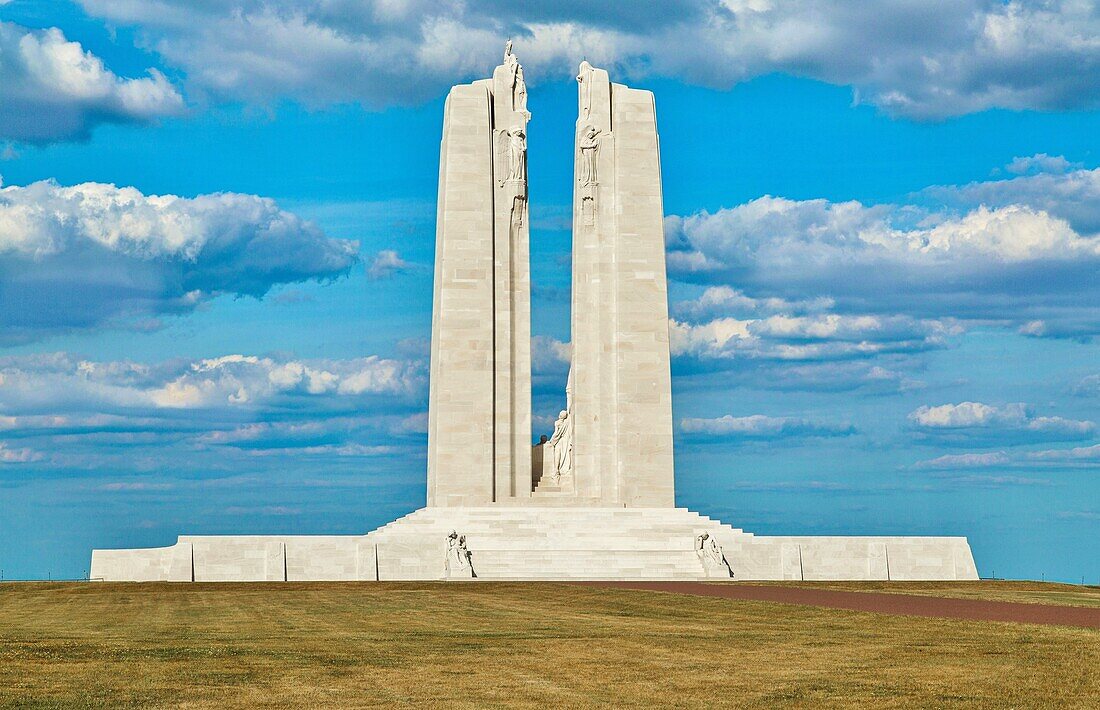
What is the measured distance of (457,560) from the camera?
128ft

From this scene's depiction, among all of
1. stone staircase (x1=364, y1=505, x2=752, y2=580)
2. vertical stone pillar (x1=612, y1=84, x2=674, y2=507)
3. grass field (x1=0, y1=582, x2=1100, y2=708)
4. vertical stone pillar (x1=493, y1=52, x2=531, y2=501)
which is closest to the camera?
grass field (x1=0, y1=582, x2=1100, y2=708)

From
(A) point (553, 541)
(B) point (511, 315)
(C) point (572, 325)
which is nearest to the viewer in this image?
(A) point (553, 541)

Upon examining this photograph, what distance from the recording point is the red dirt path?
2186 cm

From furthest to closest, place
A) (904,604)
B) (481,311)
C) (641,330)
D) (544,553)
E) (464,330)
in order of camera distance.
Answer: (641,330), (481,311), (464,330), (544,553), (904,604)

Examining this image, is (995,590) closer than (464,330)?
Yes

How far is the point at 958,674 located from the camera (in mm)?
14047

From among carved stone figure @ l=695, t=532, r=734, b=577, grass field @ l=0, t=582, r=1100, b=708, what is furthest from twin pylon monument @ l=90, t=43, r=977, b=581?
grass field @ l=0, t=582, r=1100, b=708

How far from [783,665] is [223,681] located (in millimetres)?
5451

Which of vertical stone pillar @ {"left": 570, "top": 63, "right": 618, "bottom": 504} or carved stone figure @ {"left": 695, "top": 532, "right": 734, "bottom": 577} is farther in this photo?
vertical stone pillar @ {"left": 570, "top": 63, "right": 618, "bottom": 504}

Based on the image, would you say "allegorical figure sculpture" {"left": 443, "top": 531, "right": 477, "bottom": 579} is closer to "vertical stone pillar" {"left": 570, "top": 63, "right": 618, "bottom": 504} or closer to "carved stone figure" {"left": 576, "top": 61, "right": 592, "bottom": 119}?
"vertical stone pillar" {"left": 570, "top": 63, "right": 618, "bottom": 504}

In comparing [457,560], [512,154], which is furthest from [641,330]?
[457,560]

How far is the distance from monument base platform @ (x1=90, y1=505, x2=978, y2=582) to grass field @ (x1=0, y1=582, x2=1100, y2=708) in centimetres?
1450

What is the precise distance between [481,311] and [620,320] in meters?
4.41

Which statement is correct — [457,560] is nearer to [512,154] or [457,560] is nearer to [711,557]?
[711,557]
